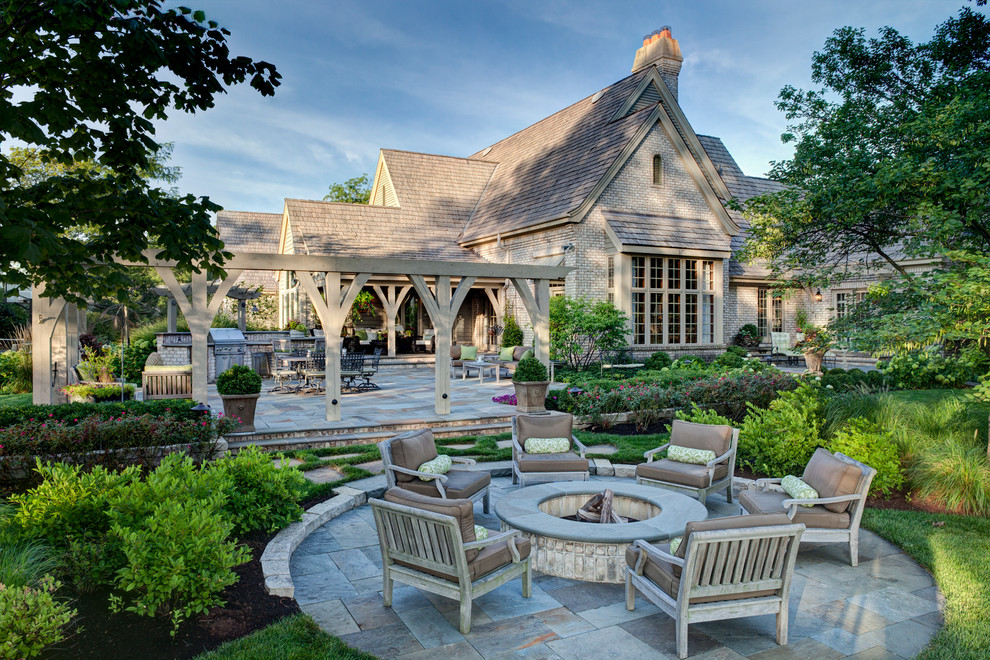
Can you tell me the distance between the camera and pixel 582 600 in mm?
4625

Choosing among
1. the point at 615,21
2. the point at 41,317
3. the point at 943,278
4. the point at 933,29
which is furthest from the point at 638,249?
the point at 41,317

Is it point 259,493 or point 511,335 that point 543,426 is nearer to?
point 259,493

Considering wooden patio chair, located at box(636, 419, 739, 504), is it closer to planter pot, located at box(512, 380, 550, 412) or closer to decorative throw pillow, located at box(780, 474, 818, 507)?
decorative throw pillow, located at box(780, 474, 818, 507)

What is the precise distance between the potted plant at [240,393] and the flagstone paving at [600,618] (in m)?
4.50

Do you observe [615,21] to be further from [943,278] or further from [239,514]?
[239,514]

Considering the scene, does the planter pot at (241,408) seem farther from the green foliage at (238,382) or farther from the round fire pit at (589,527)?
the round fire pit at (589,527)

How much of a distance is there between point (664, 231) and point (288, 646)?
17073 mm

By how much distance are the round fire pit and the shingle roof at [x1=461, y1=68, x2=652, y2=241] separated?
40.8ft

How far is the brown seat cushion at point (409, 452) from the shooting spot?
20.8ft

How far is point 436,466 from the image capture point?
21.4 feet

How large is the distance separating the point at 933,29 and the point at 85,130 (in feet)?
48.2

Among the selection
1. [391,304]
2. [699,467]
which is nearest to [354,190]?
[391,304]

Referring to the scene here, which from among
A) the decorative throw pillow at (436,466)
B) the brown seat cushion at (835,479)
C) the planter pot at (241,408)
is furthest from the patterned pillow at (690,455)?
the planter pot at (241,408)

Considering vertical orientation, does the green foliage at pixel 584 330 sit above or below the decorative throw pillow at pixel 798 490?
above
